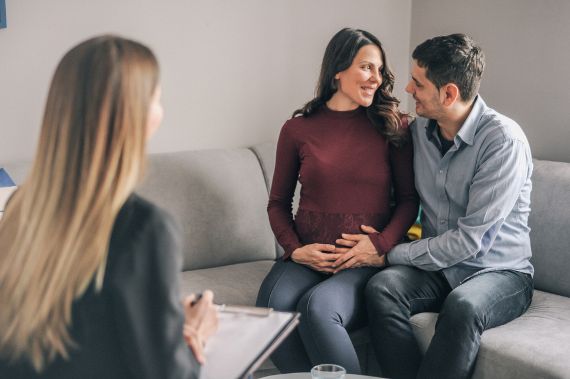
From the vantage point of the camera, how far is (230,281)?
257cm

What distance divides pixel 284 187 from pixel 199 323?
1.32 meters

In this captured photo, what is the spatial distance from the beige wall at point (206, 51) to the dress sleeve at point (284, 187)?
0.65 meters

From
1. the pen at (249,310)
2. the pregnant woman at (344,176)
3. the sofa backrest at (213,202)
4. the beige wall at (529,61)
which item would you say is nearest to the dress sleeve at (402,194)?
the pregnant woman at (344,176)

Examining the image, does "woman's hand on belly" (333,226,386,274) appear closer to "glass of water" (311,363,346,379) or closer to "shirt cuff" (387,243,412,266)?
"shirt cuff" (387,243,412,266)

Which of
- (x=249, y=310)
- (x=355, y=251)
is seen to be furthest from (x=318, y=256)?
(x=249, y=310)

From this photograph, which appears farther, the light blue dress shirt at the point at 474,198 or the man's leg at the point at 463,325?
the light blue dress shirt at the point at 474,198

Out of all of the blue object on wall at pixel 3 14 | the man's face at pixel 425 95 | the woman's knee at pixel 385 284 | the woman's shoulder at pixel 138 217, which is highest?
the blue object on wall at pixel 3 14

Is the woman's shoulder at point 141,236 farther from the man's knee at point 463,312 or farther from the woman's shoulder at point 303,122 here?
the woman's shoulder at point 303,122

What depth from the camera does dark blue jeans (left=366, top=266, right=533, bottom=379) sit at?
6.69 ft

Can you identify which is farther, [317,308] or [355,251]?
[355,251]

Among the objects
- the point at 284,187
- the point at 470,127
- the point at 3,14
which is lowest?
the point at 284,187

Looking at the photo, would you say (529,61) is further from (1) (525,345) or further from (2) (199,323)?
(2) (199,323)

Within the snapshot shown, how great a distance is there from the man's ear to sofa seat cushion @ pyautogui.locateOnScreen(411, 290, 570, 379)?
2.01ft

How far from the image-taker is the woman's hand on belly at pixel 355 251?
2336 mm
